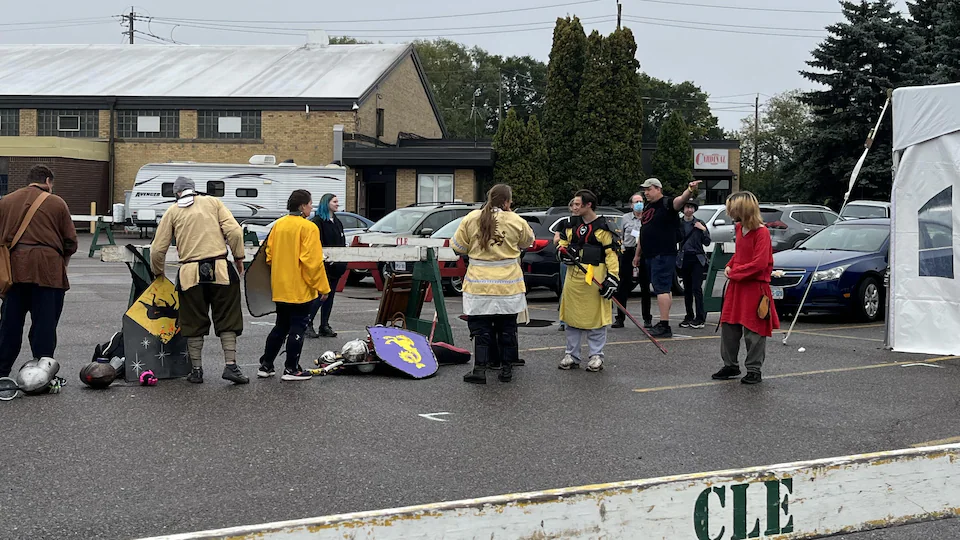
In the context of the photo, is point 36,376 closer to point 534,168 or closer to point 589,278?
point 589,278

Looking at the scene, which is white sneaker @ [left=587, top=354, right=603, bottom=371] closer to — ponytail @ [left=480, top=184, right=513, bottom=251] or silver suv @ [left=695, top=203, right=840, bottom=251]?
ponytail @ [left=480, top=184, right=513, bottom=251]

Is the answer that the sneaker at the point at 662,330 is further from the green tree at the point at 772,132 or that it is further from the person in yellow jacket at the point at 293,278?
the green tree at the point at 772,132

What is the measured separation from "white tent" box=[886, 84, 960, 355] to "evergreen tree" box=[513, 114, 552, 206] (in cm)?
2762

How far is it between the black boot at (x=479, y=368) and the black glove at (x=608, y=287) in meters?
1.29

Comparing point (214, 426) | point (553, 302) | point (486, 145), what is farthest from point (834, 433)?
point (486, 145)

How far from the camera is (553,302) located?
59.6ft

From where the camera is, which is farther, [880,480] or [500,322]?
[500,322]

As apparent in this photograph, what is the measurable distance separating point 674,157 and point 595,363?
117 ft

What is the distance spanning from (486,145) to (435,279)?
32788mm

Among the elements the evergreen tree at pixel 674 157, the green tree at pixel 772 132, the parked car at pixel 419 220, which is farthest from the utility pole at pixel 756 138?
the parked car at pixel 419 220

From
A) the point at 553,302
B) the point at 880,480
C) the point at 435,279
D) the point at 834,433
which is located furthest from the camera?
the point at 553,302

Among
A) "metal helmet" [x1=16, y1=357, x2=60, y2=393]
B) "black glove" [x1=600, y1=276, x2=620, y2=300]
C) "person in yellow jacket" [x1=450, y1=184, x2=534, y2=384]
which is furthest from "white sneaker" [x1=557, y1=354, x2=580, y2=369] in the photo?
"metal helmet" [x1=16, y1=357, x2=60, y2=393]

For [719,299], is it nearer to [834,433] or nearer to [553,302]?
[553,302]

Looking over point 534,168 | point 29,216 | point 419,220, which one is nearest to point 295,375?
point 29,216
